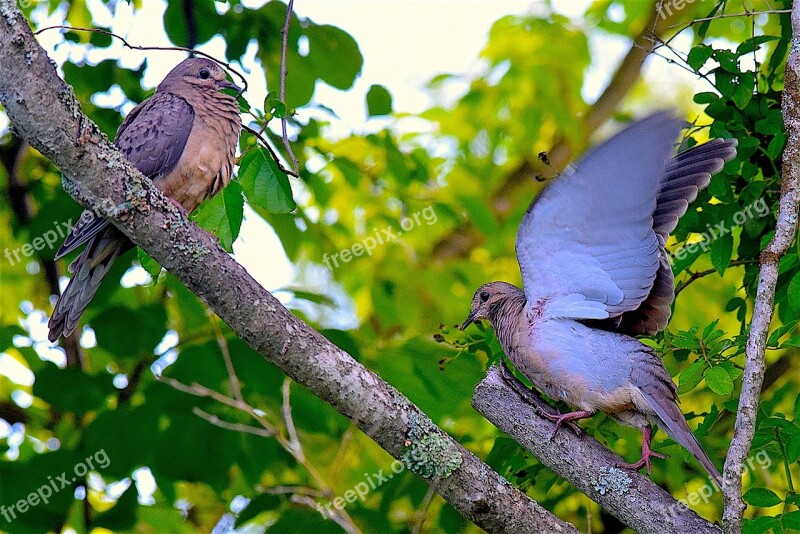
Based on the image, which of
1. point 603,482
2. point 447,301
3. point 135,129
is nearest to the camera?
point 603,482

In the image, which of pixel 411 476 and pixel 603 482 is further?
pixel 411 476

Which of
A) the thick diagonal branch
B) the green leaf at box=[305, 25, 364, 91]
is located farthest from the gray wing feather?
the thick diagonal branch

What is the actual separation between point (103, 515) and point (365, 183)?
2.92 meters

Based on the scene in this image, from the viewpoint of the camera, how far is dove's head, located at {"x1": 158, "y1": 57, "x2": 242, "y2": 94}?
4.91 m

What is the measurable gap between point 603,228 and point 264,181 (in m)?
1.42

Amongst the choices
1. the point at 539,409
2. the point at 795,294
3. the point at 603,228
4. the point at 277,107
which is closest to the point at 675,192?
the point at 603,228

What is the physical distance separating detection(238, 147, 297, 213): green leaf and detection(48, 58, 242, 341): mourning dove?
86 centimetres

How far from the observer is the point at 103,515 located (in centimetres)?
515

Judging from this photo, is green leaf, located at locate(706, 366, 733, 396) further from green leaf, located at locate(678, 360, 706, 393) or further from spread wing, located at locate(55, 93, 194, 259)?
spread wing, located at locate(55, 93, 194, 259)

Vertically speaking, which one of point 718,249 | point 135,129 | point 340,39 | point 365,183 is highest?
point 340,39

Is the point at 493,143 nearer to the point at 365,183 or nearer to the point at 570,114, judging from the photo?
the point at 570,114

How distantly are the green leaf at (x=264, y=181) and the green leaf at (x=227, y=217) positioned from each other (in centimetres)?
6

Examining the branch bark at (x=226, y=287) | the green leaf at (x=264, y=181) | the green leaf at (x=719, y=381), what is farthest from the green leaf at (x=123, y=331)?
the green leaf at (x=719, y=381)

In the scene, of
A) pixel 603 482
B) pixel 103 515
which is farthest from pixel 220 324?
pixel 603 482
